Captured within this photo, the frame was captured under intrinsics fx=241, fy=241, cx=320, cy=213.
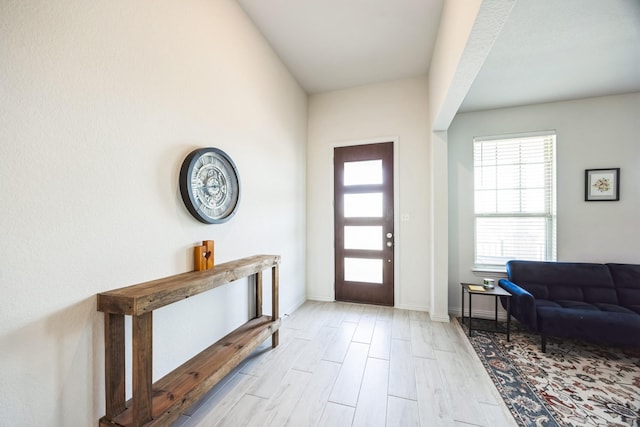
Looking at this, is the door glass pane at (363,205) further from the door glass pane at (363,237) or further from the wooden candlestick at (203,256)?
the wooden candlestick at (203,256)

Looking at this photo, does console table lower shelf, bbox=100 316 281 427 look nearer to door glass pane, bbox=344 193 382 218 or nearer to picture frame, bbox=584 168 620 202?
door glass pane, bbox=344 193 382 218

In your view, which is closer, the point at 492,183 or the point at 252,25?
the point at 252,25

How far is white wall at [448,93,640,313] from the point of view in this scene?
2879mm

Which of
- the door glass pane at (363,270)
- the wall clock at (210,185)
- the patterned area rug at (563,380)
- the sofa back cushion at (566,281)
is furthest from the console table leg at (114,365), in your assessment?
the sofa back cushion at (566,281)

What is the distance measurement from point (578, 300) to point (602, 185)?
144 cm

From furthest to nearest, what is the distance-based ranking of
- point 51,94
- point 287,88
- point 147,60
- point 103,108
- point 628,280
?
point 287,88, point 628,280, point 147,60, point 103,108, point 51,94

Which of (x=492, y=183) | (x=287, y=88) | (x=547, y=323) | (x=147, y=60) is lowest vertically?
(x=547, y=323)

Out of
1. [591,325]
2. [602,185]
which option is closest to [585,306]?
[591,325]

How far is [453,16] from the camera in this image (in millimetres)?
1894

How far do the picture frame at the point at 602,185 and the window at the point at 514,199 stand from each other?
334 millimetres

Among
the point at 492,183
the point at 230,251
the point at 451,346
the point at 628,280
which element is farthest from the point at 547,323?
the point at 230,251

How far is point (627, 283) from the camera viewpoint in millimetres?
2639

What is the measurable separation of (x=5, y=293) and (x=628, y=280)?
4941 mm

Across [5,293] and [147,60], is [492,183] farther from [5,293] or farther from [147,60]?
[5,293]
